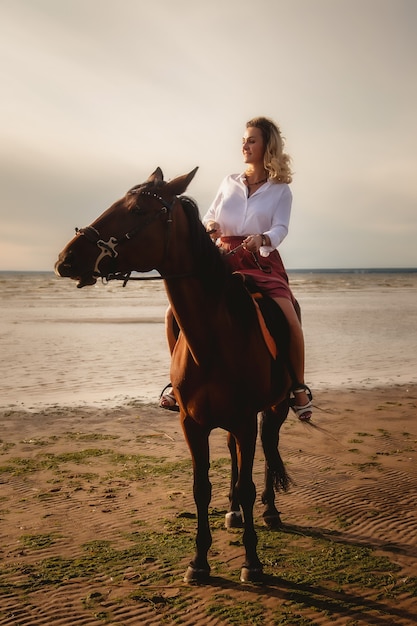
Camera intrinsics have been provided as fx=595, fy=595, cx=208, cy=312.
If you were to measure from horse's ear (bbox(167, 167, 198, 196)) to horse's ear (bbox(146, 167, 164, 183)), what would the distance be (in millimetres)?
100

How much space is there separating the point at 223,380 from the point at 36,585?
214 cm

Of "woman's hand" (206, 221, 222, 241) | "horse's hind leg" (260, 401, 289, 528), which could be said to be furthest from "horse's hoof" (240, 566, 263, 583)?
"woman's hand" (206, 221, 222, 241)

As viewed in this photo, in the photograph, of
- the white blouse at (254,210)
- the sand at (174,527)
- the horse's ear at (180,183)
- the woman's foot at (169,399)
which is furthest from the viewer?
→ the woman's foot at (169,399)

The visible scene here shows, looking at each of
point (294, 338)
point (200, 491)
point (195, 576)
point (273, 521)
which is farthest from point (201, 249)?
point (273, 521)

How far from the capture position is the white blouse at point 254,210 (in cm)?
516

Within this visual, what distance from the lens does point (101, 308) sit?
35.8 m

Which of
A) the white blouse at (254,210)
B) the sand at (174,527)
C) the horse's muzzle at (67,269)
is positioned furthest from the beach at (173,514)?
the white blouse at (254,210)

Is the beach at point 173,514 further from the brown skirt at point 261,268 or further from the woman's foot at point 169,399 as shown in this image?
the brown skirt at point 261,268

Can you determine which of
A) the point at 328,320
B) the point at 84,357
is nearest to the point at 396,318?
the point at 328,320

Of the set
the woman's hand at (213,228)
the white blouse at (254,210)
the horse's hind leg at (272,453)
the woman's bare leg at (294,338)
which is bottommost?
the horse's hind leg at (272,453)

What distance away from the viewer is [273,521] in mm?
5852

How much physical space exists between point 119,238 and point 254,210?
5.56 ft

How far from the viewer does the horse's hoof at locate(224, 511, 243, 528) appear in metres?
5.81

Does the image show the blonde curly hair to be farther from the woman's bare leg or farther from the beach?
the beach
